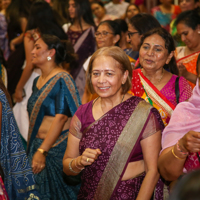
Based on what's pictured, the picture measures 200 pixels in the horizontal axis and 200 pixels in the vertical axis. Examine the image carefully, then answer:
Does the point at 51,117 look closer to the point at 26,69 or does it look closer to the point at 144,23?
the point at 144,23

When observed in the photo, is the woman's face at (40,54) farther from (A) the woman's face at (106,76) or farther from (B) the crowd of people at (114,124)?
(A) the woman's face at (106,76)

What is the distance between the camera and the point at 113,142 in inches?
85.5

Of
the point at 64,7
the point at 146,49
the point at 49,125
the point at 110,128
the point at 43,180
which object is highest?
the point at 64,7

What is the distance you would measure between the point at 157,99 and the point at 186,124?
721 mm

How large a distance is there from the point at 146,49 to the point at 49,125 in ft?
4.16

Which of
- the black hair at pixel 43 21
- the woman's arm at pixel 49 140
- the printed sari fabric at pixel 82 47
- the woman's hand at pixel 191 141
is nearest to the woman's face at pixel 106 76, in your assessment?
the woman's hand at pixel 191 141

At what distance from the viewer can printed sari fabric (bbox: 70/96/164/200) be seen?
7.06 feet

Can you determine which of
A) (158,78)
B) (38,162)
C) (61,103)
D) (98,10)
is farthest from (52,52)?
(98,10)

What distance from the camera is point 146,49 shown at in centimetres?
281

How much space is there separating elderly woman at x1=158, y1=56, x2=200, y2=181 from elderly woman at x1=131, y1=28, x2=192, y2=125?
24.0 inches

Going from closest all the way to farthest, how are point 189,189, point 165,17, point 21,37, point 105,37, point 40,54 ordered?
1. point 189,189
2. point 40,54
3. point 105,37
4. point 21,37
5. point 165,17

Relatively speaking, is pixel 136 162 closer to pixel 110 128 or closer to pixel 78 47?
pixel 110 128

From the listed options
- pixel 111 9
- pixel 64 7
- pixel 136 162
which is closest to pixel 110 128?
pixel 136 162

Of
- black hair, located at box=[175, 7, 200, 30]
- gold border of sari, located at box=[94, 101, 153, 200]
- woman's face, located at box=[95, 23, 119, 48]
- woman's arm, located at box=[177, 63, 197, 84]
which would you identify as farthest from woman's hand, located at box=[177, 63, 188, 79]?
gold border of sari, located at box=[94, 101, 153, 200]
